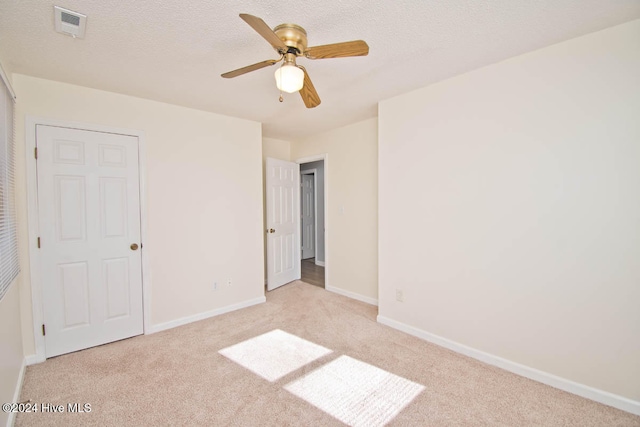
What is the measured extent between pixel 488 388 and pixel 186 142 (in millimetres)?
3595

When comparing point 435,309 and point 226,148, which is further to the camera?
point 226,148

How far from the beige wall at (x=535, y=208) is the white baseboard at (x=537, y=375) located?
0.04m

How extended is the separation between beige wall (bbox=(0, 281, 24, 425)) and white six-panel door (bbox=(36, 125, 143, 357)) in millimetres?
305

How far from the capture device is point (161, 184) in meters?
2.98

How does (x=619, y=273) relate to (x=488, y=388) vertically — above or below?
above

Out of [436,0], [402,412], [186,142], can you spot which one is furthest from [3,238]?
[436,0]

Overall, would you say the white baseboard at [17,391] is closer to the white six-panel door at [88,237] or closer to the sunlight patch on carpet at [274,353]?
the white six-panel door at [88,237]

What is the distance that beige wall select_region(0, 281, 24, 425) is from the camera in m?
1.65

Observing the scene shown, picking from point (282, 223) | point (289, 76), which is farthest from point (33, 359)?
point (289, 76)

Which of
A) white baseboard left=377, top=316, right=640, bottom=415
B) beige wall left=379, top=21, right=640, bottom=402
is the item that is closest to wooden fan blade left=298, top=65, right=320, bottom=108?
beige wall left=379, top=21, right=640, bottom=402

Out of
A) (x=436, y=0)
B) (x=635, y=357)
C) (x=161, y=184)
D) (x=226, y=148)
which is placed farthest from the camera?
(x=226, y=148)

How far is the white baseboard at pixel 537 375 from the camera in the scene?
5.83 feet

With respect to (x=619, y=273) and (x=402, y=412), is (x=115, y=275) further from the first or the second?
(x=619, y=273)

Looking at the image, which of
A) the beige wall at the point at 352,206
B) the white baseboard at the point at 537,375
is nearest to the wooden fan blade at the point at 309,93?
the beige wall at the point at 352,206
